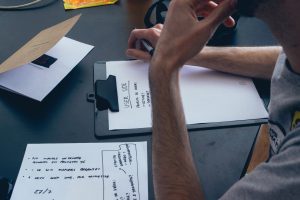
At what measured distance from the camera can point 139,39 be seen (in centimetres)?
104

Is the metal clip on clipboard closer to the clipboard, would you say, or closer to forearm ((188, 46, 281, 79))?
the clipboard

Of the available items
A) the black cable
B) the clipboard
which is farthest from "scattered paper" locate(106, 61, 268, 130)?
the black cable

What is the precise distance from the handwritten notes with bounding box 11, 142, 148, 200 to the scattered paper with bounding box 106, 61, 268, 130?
2.8 inches

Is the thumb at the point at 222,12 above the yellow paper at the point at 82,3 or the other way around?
above

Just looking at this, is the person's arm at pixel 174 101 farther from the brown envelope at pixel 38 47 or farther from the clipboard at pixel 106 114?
the brown envelope at pixel 38 47

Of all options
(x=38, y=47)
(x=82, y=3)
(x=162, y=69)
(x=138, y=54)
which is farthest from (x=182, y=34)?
(x=82, y=3)

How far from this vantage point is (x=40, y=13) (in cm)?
121

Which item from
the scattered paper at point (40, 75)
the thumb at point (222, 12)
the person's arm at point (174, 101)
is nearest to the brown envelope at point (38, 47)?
the scattered paper at point (40, 75)

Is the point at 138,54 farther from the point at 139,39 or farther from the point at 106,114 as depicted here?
the point at 106,114

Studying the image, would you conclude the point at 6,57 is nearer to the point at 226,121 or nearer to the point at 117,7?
the point at 117,7

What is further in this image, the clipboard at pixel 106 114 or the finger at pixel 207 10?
the finger at pixel 207 10

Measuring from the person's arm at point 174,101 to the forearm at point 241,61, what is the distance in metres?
0.14

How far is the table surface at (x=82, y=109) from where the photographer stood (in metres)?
0.79

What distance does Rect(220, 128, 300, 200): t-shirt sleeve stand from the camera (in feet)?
1.87
